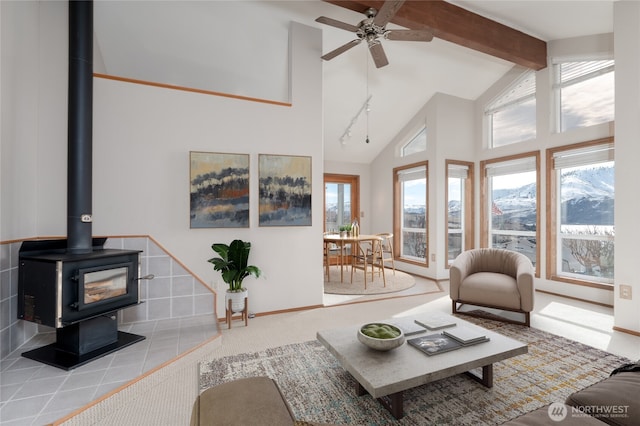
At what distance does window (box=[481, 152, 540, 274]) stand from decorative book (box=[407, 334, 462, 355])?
3.58 m

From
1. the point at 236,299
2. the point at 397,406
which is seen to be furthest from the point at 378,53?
the point at 397,406

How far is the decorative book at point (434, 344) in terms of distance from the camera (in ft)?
6.08

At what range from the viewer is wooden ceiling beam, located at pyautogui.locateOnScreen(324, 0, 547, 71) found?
3.31 metres

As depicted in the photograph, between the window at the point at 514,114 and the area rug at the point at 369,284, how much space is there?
9.12 ft

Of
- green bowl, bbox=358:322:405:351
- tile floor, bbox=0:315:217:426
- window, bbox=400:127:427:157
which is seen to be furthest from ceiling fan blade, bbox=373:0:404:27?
window, bbox=400:127:427:157

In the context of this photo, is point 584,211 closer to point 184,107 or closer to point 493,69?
point 493,69

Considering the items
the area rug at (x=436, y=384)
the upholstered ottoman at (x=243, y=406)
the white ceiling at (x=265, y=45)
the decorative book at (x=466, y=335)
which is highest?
the white ceiling at (x=265, y=45)

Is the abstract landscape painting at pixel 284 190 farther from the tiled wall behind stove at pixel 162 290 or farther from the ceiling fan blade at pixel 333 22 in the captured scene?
the ceiling fan blade at pixel 333 22

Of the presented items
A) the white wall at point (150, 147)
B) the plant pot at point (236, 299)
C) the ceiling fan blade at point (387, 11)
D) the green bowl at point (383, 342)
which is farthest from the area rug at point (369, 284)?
the ceiling fan blade at point (387, 11)

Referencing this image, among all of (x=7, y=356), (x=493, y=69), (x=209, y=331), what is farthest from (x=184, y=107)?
(x=493, y=69)

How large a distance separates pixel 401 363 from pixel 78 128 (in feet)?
10.0

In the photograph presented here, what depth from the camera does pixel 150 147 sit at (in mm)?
3086

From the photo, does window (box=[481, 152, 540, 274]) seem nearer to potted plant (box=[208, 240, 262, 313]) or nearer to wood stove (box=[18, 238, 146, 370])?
potted plant (box=[208, 240, 262, 313])

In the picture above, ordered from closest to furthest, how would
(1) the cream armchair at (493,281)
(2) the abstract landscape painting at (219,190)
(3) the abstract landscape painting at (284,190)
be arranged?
(1) the cream armchair at (493,281)
(2) the abstract landscape painting at (219,190)
(3) the abstract landscape painting at (284,190)
